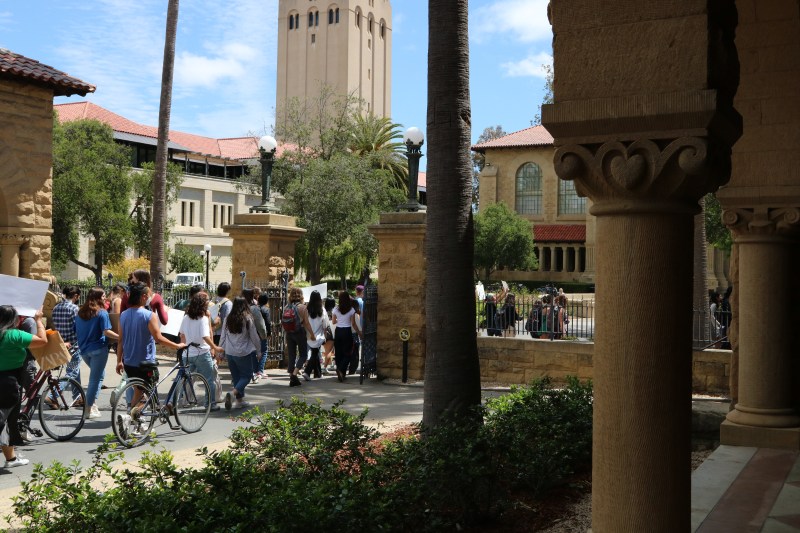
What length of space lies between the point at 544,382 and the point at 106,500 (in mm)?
5141

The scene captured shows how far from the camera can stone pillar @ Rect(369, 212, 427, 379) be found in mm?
14484

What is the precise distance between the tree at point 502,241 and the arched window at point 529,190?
5731mm

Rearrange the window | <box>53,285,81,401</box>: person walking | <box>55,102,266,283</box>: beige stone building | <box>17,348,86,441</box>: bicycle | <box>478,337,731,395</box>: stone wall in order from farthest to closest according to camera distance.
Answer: the window
<box>55,102,266,283</box>: beige stone building
<box>478,337,731,395</box>: stone wall
<box>53,285,81,401</box>: person walking
<box>17,348,86,441</box>: bicycle

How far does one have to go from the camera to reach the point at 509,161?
6244 centimetres

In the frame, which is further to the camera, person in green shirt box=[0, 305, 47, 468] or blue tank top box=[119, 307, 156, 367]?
blue tank top box=[119, 307, 156, 367]

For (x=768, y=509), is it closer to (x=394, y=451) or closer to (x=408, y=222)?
(x=394, y=451)

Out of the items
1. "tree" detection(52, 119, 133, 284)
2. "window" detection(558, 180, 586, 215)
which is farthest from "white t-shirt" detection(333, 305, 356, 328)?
"window" detection(558, 180, 586, 215)

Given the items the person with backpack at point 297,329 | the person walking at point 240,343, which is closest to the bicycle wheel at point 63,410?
the person walking at point 240,343

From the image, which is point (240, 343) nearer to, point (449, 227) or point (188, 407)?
point (188, 407)

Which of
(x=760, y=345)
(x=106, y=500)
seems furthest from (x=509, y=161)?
(x=106, y=500)

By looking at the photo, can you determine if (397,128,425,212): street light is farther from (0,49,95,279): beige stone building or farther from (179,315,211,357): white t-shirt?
(0,49,95,279): beige stone building

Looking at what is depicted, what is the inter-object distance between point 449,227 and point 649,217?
4118 mm

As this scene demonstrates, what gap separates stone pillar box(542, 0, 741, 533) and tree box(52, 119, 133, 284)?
41.5 meters

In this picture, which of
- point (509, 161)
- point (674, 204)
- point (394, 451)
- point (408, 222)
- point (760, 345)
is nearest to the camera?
point (674, 204)
